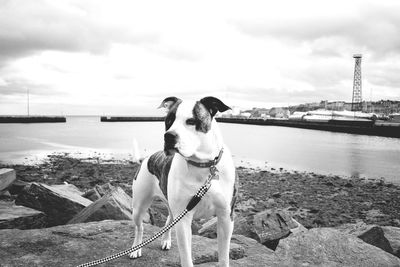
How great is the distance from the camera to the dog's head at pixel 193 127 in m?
2.80

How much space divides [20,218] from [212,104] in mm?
4561

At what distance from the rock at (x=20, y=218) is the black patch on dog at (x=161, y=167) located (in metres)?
3.21

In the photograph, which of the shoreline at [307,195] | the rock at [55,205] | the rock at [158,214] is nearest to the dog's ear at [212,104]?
the rock at [158,214]

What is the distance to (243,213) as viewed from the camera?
9375 mm

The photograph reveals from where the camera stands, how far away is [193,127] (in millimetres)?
2936

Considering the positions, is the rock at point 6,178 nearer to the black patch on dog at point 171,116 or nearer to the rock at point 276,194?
the black patch on dog at point 171,116

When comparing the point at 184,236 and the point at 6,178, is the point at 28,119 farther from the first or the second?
the point at 184,236

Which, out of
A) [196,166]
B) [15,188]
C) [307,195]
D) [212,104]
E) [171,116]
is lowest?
[307,195]

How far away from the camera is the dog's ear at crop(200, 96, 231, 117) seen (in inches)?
123

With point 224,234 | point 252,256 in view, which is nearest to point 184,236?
point 224,234

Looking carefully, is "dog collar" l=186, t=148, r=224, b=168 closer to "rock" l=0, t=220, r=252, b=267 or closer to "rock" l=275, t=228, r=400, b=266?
"rock" l=0, t=220, r=252, b=267

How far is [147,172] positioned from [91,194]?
440cm

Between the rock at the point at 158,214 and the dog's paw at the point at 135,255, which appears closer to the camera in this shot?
the dog's paw at the point at 135,255

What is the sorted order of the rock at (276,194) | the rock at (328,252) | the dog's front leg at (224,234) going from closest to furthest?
the dog's front leg at (224,234) < the rock at (328,252) < the rock at (276,194)
